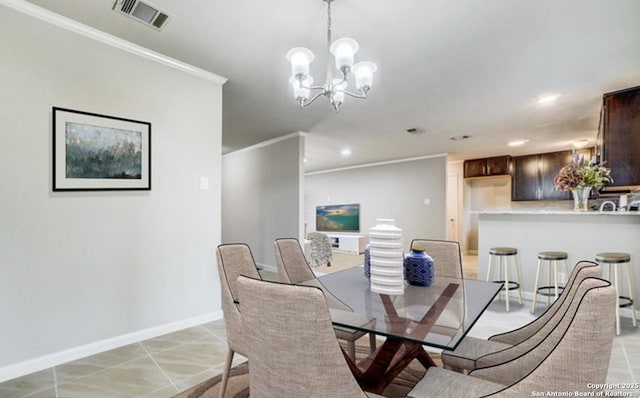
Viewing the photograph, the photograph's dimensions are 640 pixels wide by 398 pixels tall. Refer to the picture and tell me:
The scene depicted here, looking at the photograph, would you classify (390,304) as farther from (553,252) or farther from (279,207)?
(279,207)

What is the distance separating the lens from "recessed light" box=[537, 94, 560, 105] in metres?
3.52

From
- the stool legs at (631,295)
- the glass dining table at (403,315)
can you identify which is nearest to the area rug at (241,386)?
the glass dining table at (403,315)

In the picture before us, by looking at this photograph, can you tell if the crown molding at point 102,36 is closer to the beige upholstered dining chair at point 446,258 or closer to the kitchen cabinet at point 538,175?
the beige upholstered dining chair at point 446,258

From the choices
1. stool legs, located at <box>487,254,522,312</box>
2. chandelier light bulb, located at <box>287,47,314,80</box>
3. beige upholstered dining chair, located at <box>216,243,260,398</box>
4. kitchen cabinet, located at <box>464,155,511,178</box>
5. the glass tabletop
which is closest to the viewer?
the glass tabletop

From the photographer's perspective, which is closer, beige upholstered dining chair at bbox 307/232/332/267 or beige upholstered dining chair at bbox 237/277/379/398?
beige upholstered dining chair at bbox 237/277/379/398

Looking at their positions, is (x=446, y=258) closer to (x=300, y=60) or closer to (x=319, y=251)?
(x=300, y=60)

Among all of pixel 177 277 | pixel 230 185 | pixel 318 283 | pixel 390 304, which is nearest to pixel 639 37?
pixel 390 304

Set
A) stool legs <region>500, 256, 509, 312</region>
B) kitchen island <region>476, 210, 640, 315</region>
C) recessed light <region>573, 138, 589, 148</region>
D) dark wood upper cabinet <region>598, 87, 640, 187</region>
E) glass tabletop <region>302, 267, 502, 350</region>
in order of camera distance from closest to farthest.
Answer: glass tabletop <region>302, 267, 502, 350</region> < dark wood upper cabinet <region>598, 87, 640, 187</region> < kitchen island <region>476, 210, 640, 315</region> < stool legs <region>500, 256, 509, 312</region> < recessed light <region>573, 138, 589, 148</region>

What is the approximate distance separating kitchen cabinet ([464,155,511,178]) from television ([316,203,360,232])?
298cm

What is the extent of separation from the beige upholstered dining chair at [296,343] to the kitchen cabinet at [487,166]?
7684mm

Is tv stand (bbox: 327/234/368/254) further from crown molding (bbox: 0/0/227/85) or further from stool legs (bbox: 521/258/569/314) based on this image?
crown molding (bbox: 0/0/227/85)

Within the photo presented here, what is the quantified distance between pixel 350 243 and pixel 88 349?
6423 mm

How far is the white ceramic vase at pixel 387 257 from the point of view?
5.22 feet

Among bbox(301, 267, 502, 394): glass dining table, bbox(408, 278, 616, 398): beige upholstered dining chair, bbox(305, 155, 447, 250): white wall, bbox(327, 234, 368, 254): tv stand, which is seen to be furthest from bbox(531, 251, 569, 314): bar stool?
bbox(327, 234, 368, 254): tv stand
